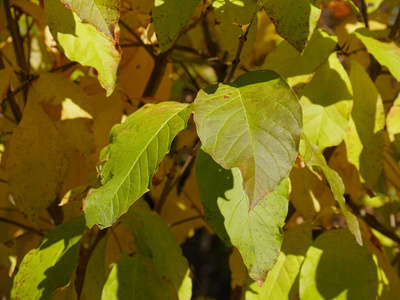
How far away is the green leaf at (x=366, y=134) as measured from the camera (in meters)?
1.02

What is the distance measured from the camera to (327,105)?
0.99m

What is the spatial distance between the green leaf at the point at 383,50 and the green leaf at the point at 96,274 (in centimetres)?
60

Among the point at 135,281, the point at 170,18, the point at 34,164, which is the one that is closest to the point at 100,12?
the point at 170,18

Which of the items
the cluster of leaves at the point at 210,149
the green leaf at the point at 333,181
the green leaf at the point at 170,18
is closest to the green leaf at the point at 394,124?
the cluster of leaves at the point at 210,149

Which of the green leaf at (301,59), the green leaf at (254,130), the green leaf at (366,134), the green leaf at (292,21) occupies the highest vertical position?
the green leaf at (292,21)

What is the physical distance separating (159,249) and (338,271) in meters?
0.32

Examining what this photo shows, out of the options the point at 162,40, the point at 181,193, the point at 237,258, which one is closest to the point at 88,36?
the point at 162,40

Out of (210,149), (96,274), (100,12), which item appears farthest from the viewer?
(96,274)

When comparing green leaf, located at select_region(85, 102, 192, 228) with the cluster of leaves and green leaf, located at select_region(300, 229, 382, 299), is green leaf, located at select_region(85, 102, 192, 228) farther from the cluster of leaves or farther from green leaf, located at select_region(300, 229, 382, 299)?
green leaf, located at select_region(300, 229, 382, 299)

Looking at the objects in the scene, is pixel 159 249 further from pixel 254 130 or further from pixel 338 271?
pixel 254 130

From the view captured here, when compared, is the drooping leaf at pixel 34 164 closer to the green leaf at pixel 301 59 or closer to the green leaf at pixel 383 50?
the green leaf at pixel 301 59

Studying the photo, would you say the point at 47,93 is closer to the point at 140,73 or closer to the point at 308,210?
the point at 140,73

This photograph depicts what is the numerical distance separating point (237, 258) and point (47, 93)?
1.64 feet

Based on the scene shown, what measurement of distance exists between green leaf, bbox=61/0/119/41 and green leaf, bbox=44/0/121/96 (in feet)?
0.37
